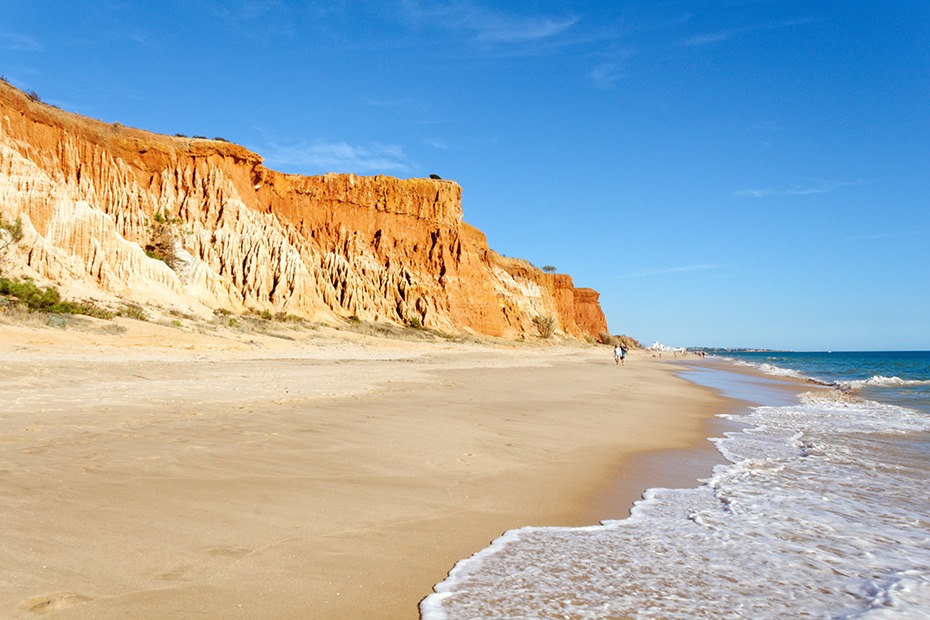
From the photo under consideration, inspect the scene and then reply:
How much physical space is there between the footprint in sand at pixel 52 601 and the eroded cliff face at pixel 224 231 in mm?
20354

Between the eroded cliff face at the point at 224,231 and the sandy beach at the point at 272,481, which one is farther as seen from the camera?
the eroded cliff face at the point at 224,231

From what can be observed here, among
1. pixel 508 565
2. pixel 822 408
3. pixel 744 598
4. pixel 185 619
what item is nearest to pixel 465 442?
pixel 508 565

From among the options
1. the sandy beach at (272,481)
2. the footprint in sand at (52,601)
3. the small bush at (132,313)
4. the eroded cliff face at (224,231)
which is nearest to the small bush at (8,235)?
the eroded cliff face at (224,231)

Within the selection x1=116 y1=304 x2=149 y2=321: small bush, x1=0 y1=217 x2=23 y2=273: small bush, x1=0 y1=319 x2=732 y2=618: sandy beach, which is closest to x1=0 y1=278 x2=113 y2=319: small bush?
x1=116 y1=304 x2=149 y2=321: small bush

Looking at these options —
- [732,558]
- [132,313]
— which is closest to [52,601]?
[732,558]

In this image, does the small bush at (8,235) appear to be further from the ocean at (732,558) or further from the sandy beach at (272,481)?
the ocean at (732,558)

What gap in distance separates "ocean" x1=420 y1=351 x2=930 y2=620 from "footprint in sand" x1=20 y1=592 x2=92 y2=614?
1586 mm

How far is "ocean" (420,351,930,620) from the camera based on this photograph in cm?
315

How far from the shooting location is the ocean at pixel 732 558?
3148 mm

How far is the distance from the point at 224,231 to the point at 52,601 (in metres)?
32.9

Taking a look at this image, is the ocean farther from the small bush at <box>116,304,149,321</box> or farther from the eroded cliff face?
the eroded cliff face

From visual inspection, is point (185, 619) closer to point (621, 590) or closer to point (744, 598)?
point (621, 590)

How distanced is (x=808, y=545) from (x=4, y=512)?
5.30 m

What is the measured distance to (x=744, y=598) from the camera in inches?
129
